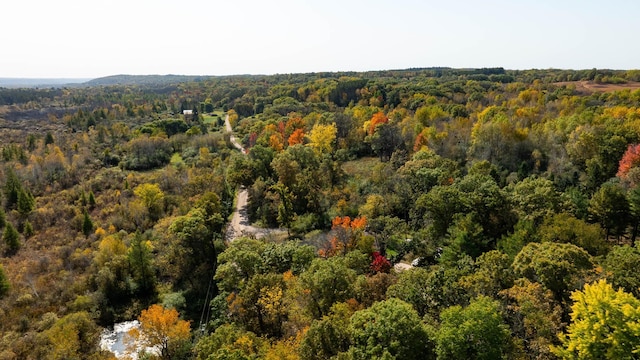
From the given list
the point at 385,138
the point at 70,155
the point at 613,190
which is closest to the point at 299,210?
the point at 385,138

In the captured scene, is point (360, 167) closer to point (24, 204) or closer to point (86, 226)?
point (86, 226)

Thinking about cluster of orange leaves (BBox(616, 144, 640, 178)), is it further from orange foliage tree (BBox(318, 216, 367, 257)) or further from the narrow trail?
the narrow trail

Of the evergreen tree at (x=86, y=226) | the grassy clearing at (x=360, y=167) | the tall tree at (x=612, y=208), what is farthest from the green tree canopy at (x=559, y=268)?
the evergreen tree at (x=86, y=226)

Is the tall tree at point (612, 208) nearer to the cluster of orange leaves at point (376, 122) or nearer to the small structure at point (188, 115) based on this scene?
the cluster of orange leaves at point (376, 122)

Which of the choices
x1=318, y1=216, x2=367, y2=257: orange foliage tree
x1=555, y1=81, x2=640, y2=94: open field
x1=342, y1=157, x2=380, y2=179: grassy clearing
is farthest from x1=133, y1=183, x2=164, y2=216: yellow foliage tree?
x1=555, y1=81, x2=640, y2=94: open field

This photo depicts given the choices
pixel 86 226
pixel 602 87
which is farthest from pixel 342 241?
pixel 602 87

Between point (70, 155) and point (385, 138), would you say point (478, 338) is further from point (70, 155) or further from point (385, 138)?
point (70, 155)
